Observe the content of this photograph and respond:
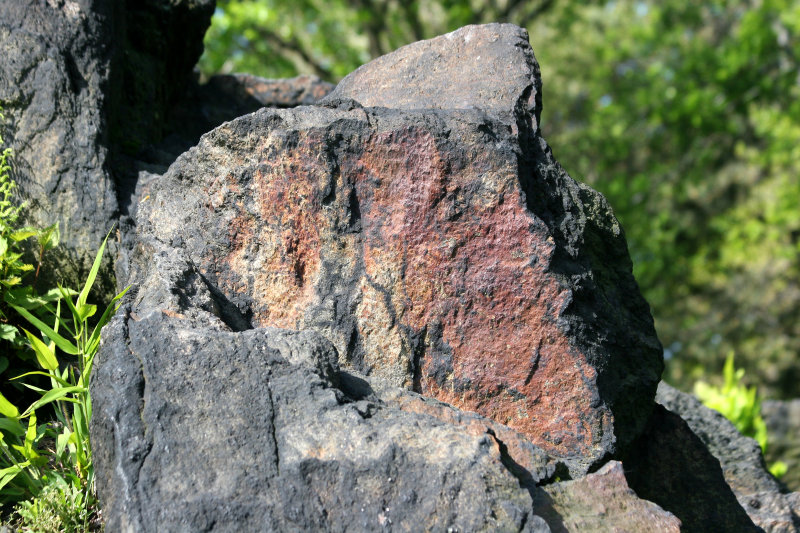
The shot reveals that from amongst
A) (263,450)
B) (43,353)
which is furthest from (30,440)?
(263,450)

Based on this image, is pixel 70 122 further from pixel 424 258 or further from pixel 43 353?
pixel 424 258

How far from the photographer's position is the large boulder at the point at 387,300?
2.07 meters

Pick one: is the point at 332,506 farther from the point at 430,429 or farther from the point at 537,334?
the point at 537,334

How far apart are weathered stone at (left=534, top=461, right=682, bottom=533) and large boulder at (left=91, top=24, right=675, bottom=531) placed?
25mm

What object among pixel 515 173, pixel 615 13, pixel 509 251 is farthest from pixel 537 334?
pixel 615 13

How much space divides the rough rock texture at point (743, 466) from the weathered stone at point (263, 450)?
6.09 ft

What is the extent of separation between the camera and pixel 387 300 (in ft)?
8.29

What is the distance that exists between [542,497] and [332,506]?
0.59 meters

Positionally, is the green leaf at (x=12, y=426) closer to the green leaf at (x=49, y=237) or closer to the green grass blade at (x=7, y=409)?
the green grass blade at (x=7, y=409)

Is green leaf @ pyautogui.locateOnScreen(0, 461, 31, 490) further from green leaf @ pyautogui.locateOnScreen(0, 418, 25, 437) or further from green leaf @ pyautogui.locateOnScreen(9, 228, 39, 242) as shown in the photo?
green leaf @ pyautogui.locateOnScreen(9, 228, 39, 242)

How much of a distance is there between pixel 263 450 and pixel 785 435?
5.78 metres

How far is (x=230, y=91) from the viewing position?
4.58 m

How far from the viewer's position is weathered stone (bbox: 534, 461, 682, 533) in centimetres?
207

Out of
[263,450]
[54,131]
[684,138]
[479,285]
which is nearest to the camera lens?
[263,450]
